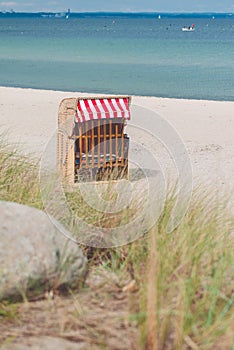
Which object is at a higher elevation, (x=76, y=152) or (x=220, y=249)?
(x=76, y=152)

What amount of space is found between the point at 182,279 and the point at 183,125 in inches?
403

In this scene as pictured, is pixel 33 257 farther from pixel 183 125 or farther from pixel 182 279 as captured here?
pixel 183 125

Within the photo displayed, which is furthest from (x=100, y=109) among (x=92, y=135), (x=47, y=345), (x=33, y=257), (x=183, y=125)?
(x=183, y=125)

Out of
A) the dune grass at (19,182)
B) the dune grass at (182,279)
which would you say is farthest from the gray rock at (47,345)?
the dune grass at (19,182)

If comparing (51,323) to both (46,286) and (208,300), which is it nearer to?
(46,286)

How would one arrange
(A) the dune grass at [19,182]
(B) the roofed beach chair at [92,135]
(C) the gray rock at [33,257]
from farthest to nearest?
(B) the roofed beach chair at [92,135]
(A) the dune grass at [19,182]
(C) the gray rock at [33,257]

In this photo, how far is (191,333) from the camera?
268cm

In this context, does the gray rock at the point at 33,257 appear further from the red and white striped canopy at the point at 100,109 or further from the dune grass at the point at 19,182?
the red and white striped canopy at the point at 100,109

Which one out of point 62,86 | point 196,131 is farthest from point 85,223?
point 62,86

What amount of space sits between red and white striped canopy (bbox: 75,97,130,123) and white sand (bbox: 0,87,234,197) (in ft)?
2.84

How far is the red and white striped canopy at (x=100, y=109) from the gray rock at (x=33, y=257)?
371 cm

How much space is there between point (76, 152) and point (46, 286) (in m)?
3.98

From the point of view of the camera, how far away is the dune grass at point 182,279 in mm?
2637

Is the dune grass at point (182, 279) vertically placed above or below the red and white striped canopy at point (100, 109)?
below
